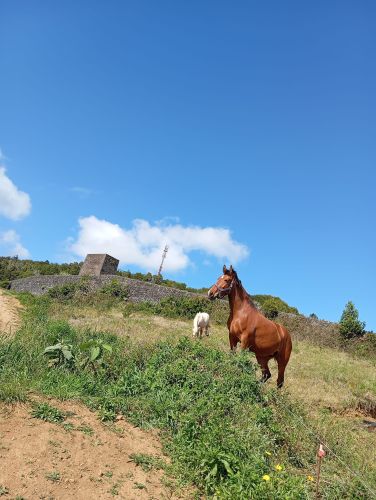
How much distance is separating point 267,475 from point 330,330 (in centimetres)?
2088

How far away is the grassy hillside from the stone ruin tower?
23214 millimetres

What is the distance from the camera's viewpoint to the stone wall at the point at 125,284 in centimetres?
2680

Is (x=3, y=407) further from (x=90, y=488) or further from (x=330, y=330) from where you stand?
(x=330, y=330)

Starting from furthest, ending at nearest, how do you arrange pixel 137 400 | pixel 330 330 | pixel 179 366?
1. pixel 330 330
2. pixel 179 366
3. pixel 137 400

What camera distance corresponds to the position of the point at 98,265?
31641 mm

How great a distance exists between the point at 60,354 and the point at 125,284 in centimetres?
2080

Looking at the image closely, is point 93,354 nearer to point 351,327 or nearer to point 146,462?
point 146,462

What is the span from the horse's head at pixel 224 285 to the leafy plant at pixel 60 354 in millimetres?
2766

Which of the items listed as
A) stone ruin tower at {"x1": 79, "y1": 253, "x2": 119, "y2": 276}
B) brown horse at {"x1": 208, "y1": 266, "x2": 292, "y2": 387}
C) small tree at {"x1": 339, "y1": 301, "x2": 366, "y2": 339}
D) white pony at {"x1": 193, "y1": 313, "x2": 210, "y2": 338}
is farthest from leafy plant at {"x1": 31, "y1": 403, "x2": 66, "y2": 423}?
stone ruin tower at {"x1": 79, "y1": 253, "x2": 119, "y2": 276}

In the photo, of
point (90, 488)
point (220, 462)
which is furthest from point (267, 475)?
point (90, 488)

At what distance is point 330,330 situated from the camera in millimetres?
23453

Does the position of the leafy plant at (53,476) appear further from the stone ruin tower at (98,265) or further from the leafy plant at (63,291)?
the stone ruin tower at (98,265)

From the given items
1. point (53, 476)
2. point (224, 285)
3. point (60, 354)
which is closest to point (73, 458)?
point (53, 476)

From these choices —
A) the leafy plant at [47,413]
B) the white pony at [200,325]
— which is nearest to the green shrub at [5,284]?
the white pony at [200,325]
